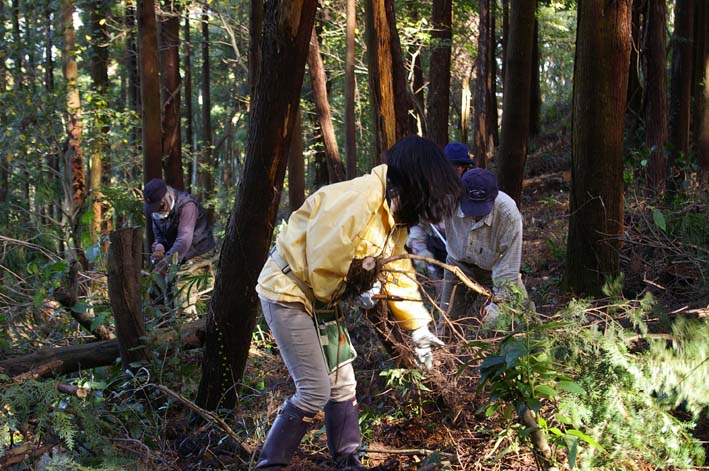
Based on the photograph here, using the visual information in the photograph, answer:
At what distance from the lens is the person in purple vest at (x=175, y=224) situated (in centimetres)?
702

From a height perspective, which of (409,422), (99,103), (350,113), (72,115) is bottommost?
(409,422)

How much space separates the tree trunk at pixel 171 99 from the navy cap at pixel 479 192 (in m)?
8.42

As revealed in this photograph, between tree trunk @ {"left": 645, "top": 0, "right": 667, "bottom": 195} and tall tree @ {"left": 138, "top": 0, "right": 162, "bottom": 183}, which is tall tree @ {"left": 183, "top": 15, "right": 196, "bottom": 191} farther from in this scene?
tree trunk @ {"left": 645, "top": 0, "right": 667, "bottom": 195}

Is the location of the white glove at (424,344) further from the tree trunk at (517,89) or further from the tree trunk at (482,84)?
the tree trunk at (482,84)

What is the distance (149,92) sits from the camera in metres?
10.6

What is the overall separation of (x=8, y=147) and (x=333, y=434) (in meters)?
11.0

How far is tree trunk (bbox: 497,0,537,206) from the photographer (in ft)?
28.2

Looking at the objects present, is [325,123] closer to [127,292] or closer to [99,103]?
[127,292]

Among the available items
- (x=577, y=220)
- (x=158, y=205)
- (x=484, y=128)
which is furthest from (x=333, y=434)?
(x=484, y=128)

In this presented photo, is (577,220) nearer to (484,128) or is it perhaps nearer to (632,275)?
(632,275)

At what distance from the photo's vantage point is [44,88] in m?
13.6

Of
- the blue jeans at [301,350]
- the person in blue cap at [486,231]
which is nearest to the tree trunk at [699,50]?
Result: the person in blue cap at [486,231]

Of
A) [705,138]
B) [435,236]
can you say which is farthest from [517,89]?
[705,138]

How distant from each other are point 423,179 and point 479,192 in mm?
1700
